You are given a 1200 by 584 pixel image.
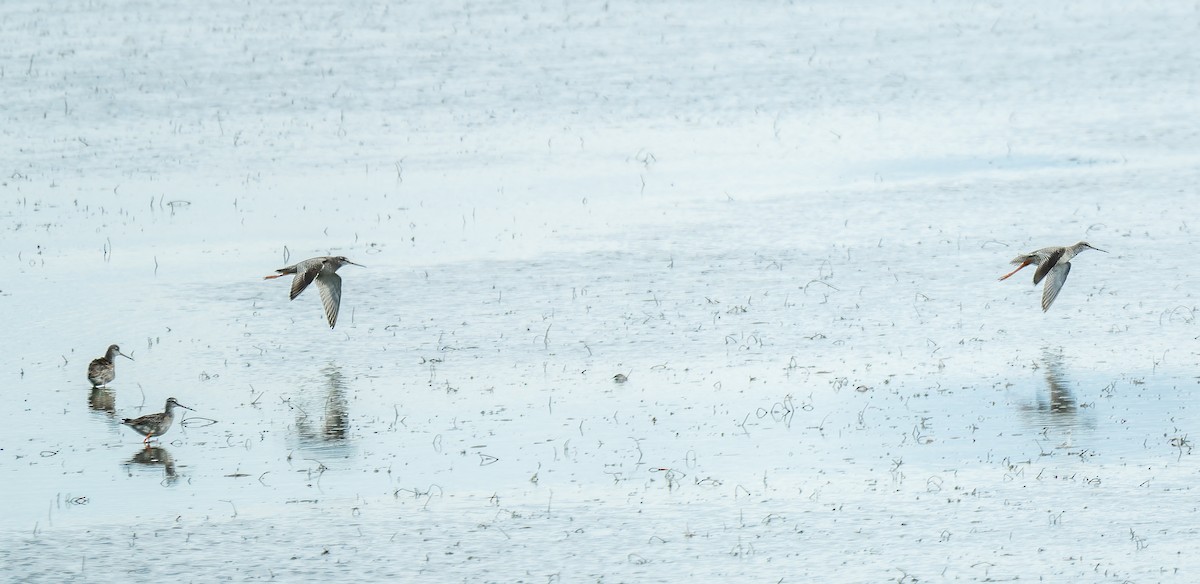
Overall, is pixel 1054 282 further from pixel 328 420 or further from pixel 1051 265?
pixel 328 420

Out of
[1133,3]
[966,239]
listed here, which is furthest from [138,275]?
[1133,3]

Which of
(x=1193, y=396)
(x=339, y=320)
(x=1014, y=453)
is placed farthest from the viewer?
(x=339, y=320)

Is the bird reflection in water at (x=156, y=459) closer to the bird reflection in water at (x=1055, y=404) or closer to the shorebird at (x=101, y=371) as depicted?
the shorebird at (x=101, y=371)

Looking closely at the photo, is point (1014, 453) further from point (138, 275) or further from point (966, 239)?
point (138, 275)

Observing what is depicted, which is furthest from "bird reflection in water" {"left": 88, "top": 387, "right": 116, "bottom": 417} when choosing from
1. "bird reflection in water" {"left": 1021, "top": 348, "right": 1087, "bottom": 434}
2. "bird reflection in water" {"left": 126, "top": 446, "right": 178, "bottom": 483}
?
"bird reflection in water" {"left": 1021, "top": 348, "right": 1087, "bottom": 434}

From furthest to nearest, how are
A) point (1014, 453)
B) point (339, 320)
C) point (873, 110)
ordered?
point (873, 110) < point (339, 320) < point (1014, 453)

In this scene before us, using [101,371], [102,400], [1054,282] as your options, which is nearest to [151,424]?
[102,400]

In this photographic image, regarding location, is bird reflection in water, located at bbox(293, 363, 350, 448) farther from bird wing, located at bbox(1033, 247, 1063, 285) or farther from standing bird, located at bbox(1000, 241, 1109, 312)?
bird wing, located at bbox(1033, 247, 1063, 285)

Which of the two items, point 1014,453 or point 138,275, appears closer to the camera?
point 1014,453

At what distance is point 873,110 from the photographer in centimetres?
3700

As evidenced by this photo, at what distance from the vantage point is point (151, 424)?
1527cm

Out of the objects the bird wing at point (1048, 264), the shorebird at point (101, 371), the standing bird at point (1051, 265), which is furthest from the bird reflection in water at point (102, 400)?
the bird wing at point (1048, 264)

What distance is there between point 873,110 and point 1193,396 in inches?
828

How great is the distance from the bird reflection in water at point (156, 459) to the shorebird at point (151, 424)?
15cm
